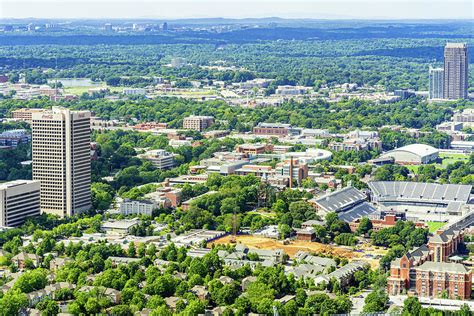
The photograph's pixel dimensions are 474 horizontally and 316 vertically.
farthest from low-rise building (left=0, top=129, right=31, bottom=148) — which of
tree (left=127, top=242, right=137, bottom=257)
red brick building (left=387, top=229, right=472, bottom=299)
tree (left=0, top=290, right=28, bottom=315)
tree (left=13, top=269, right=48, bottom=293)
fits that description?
red brick building (left=387, top=229, right=472, bottom=299)

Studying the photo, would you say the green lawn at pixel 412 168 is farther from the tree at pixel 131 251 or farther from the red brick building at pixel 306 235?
the tree at pixel 131 251

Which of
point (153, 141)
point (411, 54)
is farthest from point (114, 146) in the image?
point (411, 54)

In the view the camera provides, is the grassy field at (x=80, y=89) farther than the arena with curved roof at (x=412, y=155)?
Yes

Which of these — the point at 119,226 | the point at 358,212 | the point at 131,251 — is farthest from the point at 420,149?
the point at 131,251

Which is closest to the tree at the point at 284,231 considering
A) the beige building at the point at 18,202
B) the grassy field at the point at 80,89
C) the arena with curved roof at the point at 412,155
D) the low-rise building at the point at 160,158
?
the beige building at the point at 18,202

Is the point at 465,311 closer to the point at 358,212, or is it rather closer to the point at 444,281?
the point at 444,281

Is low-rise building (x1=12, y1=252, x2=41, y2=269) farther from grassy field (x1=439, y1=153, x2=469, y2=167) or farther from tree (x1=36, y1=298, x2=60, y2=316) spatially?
grassy field (x1=439, y1=153, x2=469, y2=167)


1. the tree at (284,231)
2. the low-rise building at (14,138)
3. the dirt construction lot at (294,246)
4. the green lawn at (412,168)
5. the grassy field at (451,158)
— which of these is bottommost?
the grassy field at (451,158)
